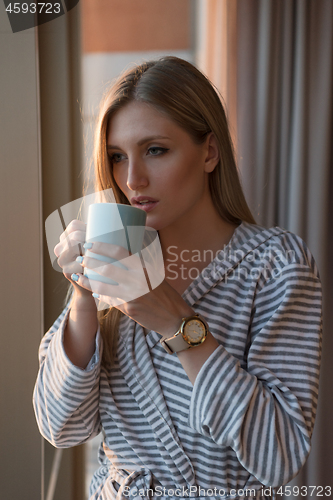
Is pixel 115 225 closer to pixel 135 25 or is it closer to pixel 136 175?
pixel 136 175

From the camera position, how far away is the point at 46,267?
91 cm

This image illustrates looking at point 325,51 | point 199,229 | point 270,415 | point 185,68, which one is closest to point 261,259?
point 199,229

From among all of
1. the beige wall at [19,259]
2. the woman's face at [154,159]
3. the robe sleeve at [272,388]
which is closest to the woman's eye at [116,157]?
the woman's face at [154,159]

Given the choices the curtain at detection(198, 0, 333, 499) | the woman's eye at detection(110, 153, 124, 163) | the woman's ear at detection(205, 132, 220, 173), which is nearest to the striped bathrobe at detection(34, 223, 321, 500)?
the woman's ear at detection(205, 132, 220, 173)

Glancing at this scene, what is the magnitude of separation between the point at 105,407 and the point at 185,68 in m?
0.66

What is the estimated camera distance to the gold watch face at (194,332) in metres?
0.63

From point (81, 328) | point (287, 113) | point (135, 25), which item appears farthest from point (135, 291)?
point (287, 113)

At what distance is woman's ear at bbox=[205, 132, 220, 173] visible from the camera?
86cm

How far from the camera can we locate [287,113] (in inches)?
50.9

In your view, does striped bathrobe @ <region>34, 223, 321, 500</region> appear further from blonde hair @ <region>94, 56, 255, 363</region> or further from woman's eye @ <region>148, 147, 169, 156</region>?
woman's eye @ <region>148, 147, 169, 156</region>

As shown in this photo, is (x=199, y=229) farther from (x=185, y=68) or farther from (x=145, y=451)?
(x=145, y=451)

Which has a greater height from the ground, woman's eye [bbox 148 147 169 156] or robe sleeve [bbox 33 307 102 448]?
woman's eye [bbox 148 147 169 156]

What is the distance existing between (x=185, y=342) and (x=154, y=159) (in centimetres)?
32

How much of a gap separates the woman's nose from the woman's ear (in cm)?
17
